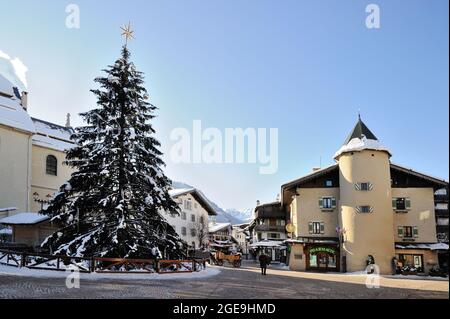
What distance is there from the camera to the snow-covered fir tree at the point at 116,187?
2489 centimetres

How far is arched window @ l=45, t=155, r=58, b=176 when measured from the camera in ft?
170

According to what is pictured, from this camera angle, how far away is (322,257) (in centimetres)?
4144

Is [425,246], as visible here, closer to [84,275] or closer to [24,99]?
[84,275]

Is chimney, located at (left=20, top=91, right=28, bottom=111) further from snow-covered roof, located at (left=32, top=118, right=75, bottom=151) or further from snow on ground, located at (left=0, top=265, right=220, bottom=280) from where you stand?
snow on ground, located at (left=0, top=265, right=220, bottom=280)

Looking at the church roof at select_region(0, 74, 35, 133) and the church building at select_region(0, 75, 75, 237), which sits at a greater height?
the church roof at select_region(0, 74, 35, 133)

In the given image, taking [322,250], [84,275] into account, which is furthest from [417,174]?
[84,275]

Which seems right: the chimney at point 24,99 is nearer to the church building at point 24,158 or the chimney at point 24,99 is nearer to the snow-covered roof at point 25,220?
the church building at point 24,158

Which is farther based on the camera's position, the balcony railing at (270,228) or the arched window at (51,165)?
the balcony railing at (270,228)

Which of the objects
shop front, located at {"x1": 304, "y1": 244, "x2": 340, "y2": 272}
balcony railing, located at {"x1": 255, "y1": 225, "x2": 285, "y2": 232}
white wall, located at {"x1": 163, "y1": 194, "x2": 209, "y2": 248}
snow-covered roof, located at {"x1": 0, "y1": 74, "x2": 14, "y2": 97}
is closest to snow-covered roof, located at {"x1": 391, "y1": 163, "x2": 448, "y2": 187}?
shop front, located at {"x1": 304, "y1": 244, "x2": 340, "y2": 272}

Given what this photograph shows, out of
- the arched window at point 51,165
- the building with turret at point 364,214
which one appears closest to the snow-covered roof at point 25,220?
the arched window at point 51,165

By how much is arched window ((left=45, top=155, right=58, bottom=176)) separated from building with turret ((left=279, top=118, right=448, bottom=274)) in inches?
1088

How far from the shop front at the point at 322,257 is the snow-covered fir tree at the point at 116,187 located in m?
17.4

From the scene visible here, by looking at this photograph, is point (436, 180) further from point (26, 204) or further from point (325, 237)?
point (26, 204)

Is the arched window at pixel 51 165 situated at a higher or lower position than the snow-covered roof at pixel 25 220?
higher
